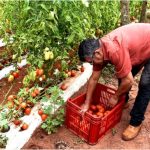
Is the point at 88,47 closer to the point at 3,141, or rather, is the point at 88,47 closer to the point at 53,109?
the point at 53,109

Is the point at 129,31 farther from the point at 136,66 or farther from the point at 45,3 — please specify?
the point at 45,3

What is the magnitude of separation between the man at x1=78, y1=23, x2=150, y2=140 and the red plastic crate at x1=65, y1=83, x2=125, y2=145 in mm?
121

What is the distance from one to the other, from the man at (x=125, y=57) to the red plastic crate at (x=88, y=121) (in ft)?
0.40

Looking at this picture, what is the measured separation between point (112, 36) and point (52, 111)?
4.16 ft

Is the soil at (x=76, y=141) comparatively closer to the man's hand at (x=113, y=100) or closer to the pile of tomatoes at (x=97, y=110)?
the pile of tomatoes at (x=97, y=110)

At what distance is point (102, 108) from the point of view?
4.49 meters

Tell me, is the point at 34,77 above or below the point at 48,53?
below

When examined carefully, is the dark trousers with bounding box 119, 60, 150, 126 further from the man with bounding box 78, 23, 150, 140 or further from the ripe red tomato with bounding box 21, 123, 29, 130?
the ripe red tomato with bounding box 21, 123, 29, 130

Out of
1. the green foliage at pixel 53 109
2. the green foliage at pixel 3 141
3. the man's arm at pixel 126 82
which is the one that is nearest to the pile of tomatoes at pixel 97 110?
the green foliage at pixel 53 109

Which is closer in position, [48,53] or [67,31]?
[48,53]

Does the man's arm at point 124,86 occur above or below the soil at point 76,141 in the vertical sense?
above

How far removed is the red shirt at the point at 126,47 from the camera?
3.65 m

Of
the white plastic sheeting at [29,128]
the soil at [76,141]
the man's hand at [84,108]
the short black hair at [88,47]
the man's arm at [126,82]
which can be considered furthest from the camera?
Answer: the soil at [76,141]

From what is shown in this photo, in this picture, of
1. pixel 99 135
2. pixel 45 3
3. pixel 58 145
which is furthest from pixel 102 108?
pixel 45 3
